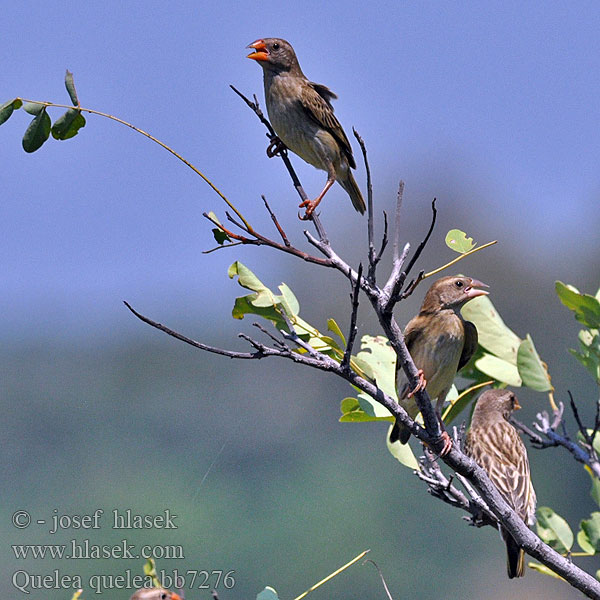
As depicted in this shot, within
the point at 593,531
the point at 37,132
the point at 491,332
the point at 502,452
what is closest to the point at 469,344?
the point at 491,332

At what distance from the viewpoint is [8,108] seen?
3205 millimetres

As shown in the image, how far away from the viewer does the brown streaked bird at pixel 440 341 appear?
13.5ft

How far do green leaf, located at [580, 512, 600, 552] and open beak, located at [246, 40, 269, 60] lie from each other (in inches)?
136

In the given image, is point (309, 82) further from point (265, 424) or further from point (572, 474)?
point (265, 424)

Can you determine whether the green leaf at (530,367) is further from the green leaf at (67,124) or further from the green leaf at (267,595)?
the green leaf at (67,124)

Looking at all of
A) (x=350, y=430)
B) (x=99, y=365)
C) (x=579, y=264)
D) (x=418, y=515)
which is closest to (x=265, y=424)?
(x=350, y=430)

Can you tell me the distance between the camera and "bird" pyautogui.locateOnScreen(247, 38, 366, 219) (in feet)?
18.8

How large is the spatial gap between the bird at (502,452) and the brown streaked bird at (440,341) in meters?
0.75

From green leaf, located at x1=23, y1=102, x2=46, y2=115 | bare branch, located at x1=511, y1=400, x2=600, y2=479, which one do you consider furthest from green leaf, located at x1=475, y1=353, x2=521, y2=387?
green leaf, located at x1=23, y1=102, x2=46, y2=115

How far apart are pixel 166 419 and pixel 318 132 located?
36011 millimetres

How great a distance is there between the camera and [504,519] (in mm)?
3328

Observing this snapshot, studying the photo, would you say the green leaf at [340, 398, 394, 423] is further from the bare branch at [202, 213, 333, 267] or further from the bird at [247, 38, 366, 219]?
the bird at [247, 38, 366, 219]

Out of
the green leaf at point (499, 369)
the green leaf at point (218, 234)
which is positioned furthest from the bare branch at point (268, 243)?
the green leaf at point (499, 369)

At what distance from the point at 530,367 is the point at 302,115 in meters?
2.72
